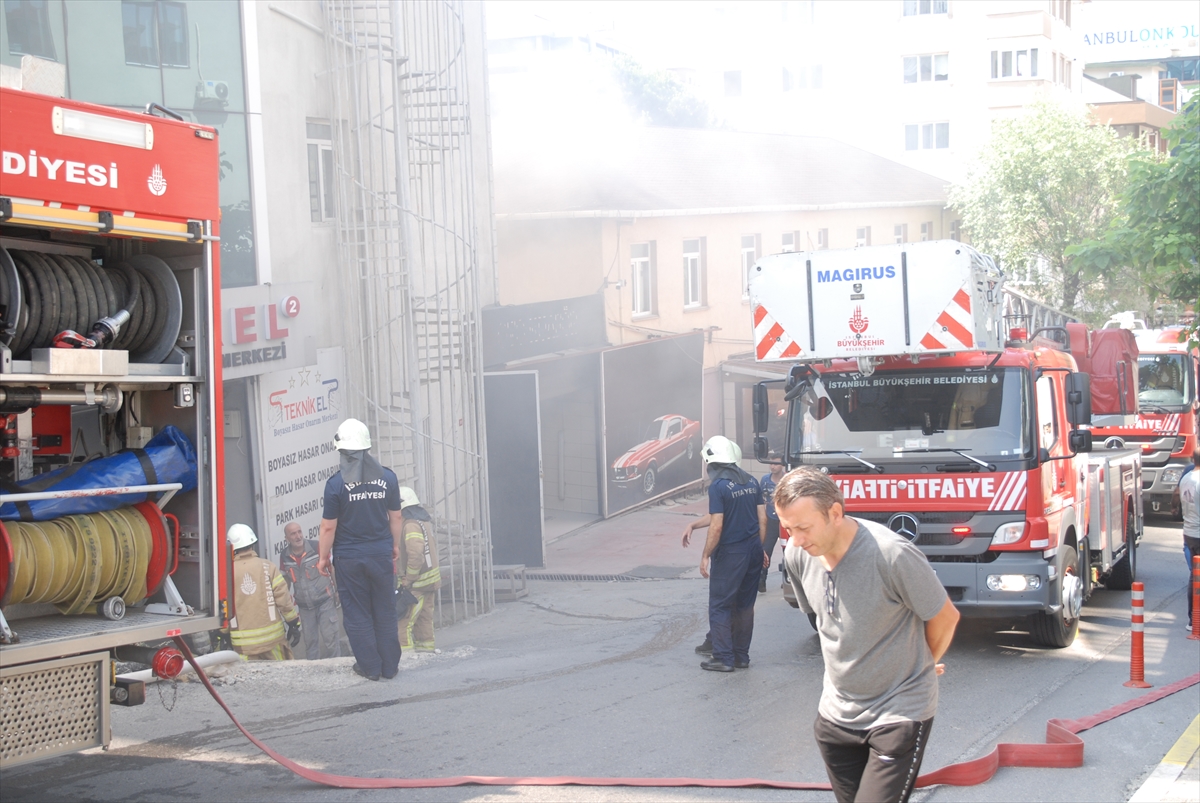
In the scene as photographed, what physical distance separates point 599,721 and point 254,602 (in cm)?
309

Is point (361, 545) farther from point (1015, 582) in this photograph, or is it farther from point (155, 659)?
point (1015, 582)

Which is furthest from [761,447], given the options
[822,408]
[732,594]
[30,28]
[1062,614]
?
[30,28]

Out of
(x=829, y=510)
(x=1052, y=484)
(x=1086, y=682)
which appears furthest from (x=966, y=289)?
(x=829, y=510)

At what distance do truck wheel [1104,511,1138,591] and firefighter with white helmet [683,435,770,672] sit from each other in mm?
5413

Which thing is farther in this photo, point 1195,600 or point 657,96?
point 657,96

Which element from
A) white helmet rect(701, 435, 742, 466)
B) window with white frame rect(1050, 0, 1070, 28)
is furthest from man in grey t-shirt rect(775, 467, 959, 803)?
window with white frame rect(1050, 0, 1070, 28)

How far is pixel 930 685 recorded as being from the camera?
3.75 m

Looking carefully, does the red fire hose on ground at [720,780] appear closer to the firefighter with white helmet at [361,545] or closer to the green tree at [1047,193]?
the firefighter with white helmet at [361,545]

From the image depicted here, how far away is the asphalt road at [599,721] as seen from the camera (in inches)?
214

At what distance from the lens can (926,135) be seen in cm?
4216

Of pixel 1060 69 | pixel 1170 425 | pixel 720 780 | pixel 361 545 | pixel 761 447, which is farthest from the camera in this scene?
pixel 1060 69

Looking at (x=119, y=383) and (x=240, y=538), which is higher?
(x=119, y=383)

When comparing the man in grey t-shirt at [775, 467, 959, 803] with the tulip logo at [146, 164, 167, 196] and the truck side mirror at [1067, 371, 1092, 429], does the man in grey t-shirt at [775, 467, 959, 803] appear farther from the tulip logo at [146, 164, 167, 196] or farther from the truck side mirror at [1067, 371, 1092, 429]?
the truck side mirror at [1067, 371, 1092, 429]

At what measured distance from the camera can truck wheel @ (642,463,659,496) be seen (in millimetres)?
19750
